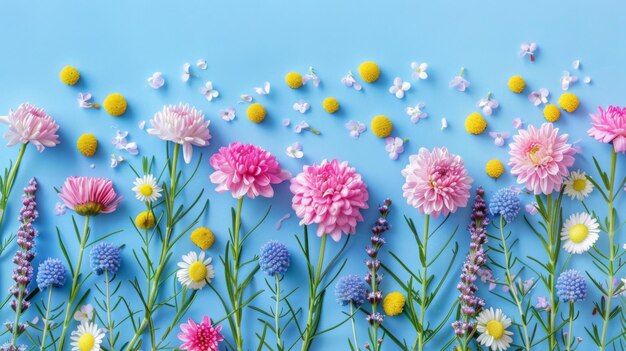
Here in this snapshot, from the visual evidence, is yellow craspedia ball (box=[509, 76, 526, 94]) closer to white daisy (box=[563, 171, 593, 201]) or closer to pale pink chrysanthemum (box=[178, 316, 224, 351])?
white daisy (box=[563, 171, 593, 201])

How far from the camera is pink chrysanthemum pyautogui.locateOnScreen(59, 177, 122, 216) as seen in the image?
1219mm

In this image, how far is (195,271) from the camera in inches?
48.2

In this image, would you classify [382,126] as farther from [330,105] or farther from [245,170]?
[245,170]

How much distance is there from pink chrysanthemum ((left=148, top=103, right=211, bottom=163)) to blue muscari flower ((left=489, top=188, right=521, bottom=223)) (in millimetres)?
593

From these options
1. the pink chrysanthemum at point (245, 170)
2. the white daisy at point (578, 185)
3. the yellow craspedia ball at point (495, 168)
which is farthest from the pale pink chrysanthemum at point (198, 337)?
the white daisy at point (578, 185)

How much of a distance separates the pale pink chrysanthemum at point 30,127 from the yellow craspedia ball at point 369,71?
64 cm

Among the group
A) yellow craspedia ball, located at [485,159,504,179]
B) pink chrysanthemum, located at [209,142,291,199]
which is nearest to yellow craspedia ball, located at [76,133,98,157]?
pink chrysanthemum, located at [209,142,291,199]

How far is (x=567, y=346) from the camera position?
1.22m

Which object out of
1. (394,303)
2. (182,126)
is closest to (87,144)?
(182,126)

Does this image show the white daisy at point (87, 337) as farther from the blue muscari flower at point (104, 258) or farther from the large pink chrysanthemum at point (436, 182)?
the large pink chrysanthemum at point (436, 182)

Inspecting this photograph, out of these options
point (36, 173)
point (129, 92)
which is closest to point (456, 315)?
point (129, 92)

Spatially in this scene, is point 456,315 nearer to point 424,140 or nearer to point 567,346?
point 567,346

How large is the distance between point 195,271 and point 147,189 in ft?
0.63

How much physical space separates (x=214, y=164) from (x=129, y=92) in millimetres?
257
